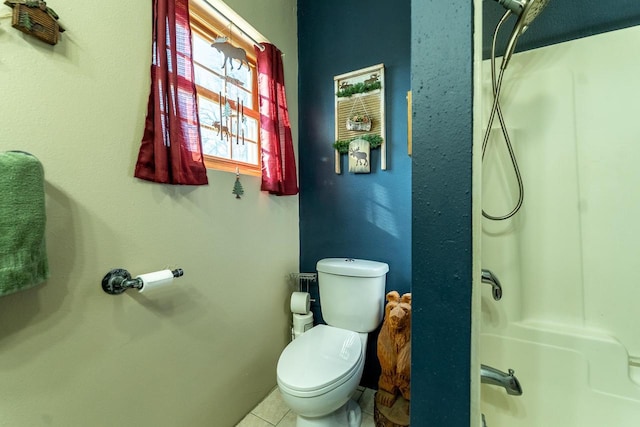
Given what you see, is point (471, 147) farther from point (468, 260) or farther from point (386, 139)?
point (386, 139)

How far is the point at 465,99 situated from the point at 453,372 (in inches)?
18.9

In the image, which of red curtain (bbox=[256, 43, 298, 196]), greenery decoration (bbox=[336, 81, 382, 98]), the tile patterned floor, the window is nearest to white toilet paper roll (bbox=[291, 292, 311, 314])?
the tile patterned floor

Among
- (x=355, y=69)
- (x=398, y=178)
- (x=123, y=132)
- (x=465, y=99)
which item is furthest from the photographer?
(x=355, y=69)

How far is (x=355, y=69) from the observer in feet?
5.61

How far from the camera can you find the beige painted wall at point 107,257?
738mm

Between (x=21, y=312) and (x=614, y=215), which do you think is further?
(x=614, y=215)

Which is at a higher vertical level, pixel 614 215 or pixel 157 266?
pixel 614 215

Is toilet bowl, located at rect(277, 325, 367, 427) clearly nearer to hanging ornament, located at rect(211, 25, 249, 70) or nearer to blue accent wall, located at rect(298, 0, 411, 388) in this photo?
blue accent wall, located at rect(298, 0, 411, 388)

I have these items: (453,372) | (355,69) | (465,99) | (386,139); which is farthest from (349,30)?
(453,372)

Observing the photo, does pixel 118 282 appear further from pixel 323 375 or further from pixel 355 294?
pixel 355 294

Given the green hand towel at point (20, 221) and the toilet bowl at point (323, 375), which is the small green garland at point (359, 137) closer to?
the toilet bowl at point (323, 375)

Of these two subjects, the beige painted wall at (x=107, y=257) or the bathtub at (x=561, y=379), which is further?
the bathtub at (x=561, y=379)

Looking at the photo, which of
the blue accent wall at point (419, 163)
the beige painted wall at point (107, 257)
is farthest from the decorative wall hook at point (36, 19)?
the blue accent wall at point (419, 163)

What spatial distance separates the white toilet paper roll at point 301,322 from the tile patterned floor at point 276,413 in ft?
1.32
